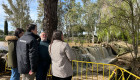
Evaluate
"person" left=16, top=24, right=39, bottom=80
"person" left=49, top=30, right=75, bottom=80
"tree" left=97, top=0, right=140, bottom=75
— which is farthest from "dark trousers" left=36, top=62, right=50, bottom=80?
"tree" left=97, top=0, right=140, bottom=75

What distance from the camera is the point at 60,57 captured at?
224 cm

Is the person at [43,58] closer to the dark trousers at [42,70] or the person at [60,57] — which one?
the dark trousers at [42,70]

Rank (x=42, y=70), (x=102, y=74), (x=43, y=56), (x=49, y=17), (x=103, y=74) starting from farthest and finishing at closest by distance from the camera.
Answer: (x=102, y=74), (x=49, y=17), (x=103, y=74), (x=42, y=70), (x=43, y=56)

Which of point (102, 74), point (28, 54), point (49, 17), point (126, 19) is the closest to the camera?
point (28, 54)

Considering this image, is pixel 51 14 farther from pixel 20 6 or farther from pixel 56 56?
pixel 20 6

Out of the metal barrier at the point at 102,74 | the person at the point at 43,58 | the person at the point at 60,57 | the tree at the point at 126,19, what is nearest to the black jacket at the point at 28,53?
the person at the point at 43,58

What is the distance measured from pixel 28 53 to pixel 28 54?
0.02 meters

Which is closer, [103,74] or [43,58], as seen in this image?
[43,58]

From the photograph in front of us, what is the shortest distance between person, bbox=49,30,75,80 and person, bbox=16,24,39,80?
1.21 feet

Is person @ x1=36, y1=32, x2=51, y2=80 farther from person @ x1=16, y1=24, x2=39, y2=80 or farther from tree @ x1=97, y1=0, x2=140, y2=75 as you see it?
tree @ x1=97, y1=0, x2=140, y2=75

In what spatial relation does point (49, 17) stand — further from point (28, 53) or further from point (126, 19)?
point (126, 19)

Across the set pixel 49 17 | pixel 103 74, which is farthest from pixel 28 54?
pixel 103 74

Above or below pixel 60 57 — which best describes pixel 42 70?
below

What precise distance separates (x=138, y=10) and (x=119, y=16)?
3.13 ft
